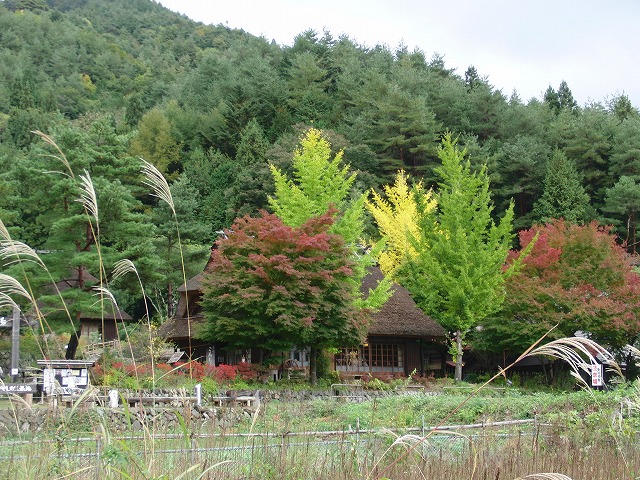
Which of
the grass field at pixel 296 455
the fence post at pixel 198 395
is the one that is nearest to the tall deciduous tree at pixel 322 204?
the fence post at pixel 198 395

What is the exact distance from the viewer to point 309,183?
89.3 feet

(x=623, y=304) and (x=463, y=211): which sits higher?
(x=463, y=211)

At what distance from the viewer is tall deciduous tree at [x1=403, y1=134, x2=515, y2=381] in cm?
2542

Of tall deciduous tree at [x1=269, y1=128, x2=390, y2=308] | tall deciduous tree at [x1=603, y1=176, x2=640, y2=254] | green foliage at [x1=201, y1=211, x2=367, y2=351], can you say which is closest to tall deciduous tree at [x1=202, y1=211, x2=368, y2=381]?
green foliage at [x1=201, y1=211, x2=367, y2=351]

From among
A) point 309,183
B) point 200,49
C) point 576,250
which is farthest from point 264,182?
point 200,49

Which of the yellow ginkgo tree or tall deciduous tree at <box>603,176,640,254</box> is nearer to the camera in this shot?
the yellow ginkgo tree

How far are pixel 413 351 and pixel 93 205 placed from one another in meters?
26.2

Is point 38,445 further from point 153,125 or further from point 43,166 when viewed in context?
point 153,125

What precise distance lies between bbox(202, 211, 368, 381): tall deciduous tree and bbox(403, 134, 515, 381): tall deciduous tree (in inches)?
171

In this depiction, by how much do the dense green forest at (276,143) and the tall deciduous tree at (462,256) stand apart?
9219mm

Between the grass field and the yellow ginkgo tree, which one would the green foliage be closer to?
the yellow ginkgo tree

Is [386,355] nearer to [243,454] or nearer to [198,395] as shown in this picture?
[198,395]

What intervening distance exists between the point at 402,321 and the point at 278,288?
27.1 ft

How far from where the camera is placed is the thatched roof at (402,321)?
2811cm
